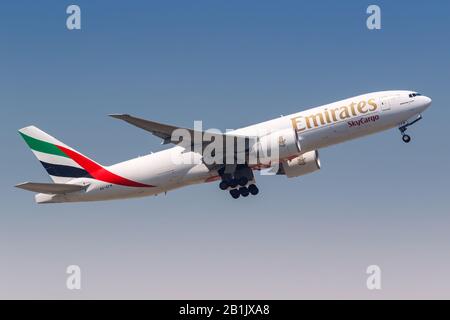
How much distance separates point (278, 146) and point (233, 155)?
3.11 meters

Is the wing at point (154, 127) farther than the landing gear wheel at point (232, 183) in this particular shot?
No

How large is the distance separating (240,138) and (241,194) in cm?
410

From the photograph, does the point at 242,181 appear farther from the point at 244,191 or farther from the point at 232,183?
the point at 244,191

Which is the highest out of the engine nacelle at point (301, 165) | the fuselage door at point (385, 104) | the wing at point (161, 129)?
the fuselage door at point (385, 104)

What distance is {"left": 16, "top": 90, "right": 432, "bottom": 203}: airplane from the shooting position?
165 feet

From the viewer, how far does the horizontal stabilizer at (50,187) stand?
51281mm

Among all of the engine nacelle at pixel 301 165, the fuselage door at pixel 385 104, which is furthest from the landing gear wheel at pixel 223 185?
the fuselage door at pixel 385 104

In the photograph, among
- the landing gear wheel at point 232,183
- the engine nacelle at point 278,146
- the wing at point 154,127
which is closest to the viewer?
the wing at point 154,127

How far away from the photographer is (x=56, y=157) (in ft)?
183

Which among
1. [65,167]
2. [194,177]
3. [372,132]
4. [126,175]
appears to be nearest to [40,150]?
[65,167]

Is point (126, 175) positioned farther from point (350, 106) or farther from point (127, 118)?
point (350, 106)

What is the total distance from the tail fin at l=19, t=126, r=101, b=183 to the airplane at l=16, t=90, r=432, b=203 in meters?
0.06

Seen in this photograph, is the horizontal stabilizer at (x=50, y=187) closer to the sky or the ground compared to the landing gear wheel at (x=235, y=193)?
closer to the sky

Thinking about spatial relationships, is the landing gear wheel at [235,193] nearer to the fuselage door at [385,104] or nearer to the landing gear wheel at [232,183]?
the landing gear wheel at [232,183]
